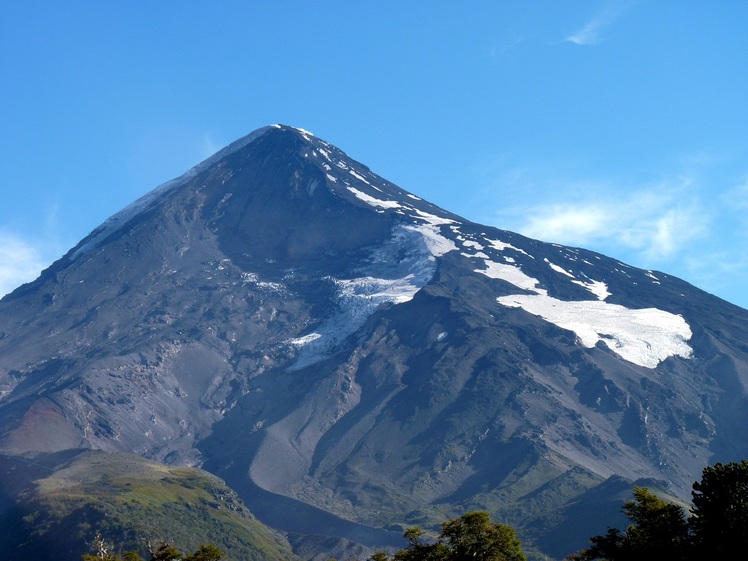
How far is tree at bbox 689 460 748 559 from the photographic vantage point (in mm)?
42062

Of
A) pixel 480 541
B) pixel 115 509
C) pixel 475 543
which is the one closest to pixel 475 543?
pixel 475 543

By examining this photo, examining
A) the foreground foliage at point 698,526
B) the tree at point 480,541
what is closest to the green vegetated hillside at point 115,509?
the tree at point 480,541

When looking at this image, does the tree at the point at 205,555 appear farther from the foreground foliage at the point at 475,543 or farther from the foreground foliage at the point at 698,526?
the foreground foliage at the point at 698,526

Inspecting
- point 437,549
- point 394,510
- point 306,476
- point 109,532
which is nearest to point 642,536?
point 437,549

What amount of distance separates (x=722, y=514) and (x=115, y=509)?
103 meters

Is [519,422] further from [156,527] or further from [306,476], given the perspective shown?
[156,527]

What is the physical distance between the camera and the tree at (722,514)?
4206 cm

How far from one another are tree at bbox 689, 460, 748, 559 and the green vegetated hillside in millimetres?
83501

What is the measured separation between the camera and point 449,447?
18700 centimetres

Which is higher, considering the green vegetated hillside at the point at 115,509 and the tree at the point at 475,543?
the green vegetated hillside at the point at 115,509

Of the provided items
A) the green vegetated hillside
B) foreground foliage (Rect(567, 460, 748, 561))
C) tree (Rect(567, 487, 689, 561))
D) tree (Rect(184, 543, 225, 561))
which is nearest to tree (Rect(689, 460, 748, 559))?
foreground foliage (Rect(567, 460, 748, 561))

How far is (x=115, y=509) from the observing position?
13100 cm

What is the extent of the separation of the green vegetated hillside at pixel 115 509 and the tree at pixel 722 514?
83.5 m

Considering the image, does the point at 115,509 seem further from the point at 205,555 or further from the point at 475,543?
the point at 475,543
